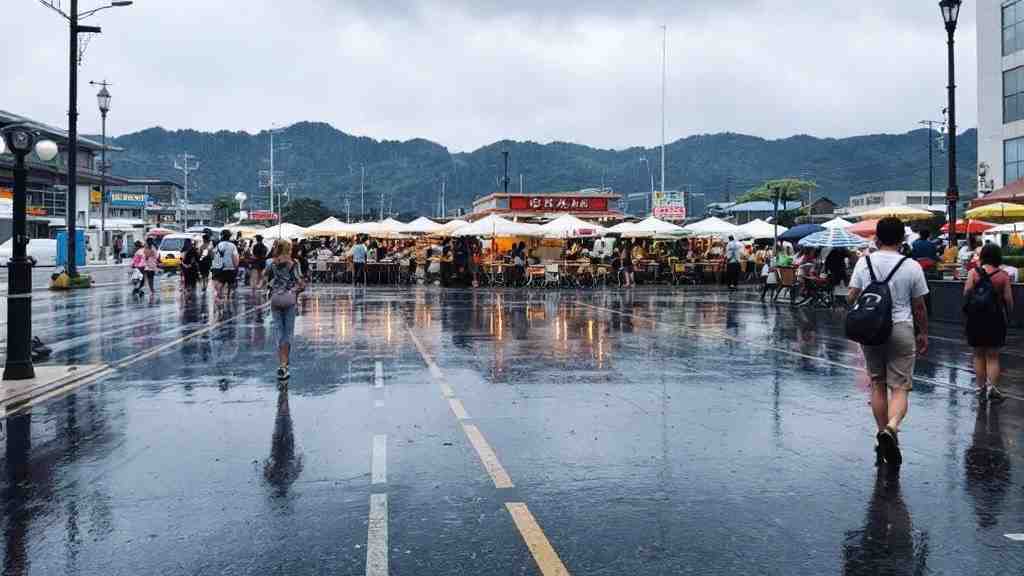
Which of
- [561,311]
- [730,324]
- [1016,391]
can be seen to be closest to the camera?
[1016,391]

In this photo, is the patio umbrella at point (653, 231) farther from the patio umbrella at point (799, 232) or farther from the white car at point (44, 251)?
the white car at point (44, 251)

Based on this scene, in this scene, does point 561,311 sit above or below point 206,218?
below

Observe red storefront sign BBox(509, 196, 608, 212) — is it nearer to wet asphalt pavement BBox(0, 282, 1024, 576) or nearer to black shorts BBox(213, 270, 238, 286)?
black shorts BBox(213, 270, 238, 286)

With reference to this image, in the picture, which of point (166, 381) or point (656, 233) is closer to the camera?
point (166, 381)

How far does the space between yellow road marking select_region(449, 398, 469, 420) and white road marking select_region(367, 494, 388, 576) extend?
110 inches

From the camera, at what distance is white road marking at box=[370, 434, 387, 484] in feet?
20.8

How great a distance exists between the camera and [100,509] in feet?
18.6

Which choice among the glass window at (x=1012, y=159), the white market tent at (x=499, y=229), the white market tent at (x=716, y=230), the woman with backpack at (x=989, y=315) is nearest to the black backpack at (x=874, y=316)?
the woman with backpack at (x=989, y=315)

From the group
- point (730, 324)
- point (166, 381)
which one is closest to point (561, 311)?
point (730, 324)

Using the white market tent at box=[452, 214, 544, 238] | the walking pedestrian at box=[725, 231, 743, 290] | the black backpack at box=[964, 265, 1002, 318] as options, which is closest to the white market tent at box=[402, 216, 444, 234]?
the white market tent at box=[452, 214, 544, 238]

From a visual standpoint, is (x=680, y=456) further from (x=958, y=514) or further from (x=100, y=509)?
(x=100, y=509)

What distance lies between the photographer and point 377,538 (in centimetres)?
504

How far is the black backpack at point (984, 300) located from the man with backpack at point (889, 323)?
313 centimetres

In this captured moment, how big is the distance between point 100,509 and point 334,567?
77.3 inches
